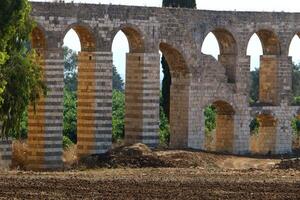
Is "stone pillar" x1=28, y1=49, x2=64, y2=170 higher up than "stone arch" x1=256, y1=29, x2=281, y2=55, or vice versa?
"stone arch" x1=256, y1=29, x2=281, y2=55

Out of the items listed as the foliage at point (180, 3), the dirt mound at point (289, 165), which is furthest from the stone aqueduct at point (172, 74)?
the dirt mound at point (289, 165)

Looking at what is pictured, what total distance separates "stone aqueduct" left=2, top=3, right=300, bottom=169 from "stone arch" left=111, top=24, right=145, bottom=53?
0.04m

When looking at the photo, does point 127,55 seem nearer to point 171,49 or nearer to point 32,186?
point 171,49

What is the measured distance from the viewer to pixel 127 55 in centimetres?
6006

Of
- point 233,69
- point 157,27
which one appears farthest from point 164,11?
point 233,69

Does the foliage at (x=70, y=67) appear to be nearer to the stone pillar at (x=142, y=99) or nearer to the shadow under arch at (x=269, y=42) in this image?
the shadow under arch at (x=269, y=42)

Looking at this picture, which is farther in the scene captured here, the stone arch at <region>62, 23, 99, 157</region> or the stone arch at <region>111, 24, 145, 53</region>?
the stone arch at <region>111, 24, 145, 53</region>

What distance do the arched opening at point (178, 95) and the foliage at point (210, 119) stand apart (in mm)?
9478

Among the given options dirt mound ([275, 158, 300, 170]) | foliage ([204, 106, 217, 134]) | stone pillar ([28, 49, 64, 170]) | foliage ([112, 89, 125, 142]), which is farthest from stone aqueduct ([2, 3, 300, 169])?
foliage ([204, 106, 217, 134])

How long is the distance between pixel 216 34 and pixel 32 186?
72.1 ft

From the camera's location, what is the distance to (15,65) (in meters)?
48.2

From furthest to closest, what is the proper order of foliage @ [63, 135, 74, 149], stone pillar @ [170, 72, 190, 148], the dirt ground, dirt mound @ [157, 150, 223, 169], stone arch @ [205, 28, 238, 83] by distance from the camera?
stone arch @ [205, 28, 238, 83], foliage @ [63, 135, 74, 149], stone pillar @ [170, 72, 190, 148], dirt mound @ [157, 150, 223, 169], the dirt ground

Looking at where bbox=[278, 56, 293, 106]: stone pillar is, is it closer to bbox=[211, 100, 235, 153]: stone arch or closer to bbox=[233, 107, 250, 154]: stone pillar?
bbox=[233, 107, 250, 154]: stone pillar

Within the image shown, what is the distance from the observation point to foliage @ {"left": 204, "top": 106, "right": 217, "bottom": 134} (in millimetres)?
73750
